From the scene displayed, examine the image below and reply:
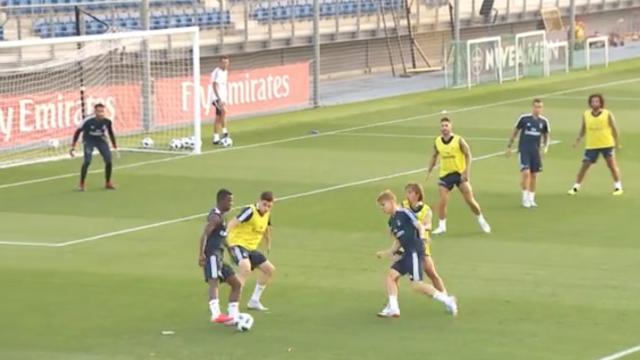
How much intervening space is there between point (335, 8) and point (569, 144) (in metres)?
21.6

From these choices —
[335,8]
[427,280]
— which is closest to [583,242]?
[427,280]

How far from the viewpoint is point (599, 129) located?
29.9 meters

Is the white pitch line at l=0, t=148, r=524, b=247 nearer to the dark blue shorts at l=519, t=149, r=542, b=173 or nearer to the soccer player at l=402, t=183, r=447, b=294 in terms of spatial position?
the dark blue shorts at l=519, t=149, r=542, b=173

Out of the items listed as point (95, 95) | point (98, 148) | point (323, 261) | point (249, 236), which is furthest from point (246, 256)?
point (95, 95)

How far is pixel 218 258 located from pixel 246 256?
696mm

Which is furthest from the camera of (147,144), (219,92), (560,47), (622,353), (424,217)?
(560,47)

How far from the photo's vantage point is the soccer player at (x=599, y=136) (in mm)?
29844

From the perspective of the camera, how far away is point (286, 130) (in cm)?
4250

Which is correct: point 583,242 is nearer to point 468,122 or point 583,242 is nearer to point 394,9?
point 468,122

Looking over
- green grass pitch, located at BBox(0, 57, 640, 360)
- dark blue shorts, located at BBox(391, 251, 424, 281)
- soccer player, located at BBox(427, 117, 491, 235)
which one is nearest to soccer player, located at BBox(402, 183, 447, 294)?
dark blue shorts, located at BBox(391, 251, 424, 281)

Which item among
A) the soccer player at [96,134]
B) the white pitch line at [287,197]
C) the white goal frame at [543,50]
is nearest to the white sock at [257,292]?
the white pitch line at [287,197]

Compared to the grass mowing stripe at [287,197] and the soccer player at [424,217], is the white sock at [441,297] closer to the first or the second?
the soccer player at [424,217]

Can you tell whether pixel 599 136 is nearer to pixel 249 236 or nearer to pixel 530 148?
pixel 530 148

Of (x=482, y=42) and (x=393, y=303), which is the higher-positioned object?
(x=393, y=303)
